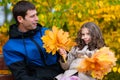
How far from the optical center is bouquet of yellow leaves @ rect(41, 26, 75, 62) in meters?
5.13

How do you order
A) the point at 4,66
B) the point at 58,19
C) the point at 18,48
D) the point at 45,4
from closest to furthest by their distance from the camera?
the point at 18,48
the point at 4,66
the point at 58,19
the point at 45,4

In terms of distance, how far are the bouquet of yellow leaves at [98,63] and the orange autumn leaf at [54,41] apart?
30 centimetres

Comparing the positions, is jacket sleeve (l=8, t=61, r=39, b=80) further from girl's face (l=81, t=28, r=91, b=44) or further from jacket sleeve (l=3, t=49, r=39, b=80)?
girl's face (l=81, t=28, r=91, b=44)

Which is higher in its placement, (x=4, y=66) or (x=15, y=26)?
(x=15, y=26)

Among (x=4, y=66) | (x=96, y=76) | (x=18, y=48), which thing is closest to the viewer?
(x=96, y=76)

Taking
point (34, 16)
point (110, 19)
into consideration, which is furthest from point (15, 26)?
point (110, 19)

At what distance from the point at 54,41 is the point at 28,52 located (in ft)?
1.21

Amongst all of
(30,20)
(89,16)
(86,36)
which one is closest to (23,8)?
(30,20)

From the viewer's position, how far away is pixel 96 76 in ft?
16.4

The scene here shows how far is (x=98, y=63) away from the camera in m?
4.98

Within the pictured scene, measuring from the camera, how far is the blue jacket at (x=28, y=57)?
5.33 meters

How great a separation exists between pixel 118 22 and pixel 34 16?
2.48m

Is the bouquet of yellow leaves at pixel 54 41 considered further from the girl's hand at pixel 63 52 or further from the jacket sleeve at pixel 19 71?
the jacket sleeve at pixel 19 71

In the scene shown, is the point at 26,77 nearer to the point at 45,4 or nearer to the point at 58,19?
the point at 58,19
